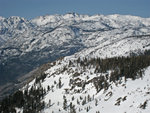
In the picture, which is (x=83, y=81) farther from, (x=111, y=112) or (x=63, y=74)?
(x=111, y=112)

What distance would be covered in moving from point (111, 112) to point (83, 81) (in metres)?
69.7

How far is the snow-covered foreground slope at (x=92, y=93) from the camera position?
74.3 m

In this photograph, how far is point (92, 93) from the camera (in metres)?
122

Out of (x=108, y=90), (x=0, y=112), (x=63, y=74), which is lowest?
(x=0, y=112)

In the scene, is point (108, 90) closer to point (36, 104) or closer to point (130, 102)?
point (130, 102)

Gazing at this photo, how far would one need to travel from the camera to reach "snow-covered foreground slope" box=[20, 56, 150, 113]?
74.3m

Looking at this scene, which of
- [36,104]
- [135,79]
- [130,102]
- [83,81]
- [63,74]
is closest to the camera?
[130,102]

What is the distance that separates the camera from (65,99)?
125 meters

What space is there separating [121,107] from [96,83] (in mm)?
54568

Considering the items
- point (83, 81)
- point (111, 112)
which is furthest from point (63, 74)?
point (111, 112)

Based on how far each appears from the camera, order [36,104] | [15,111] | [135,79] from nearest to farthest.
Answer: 1. [135,79]
2. [15,111]
3. [36,104]

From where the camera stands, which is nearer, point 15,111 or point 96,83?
point 15,111

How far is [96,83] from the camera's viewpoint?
129 metres

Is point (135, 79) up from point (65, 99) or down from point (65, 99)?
up
